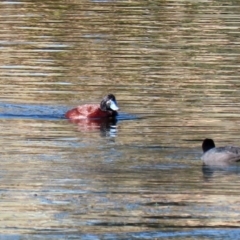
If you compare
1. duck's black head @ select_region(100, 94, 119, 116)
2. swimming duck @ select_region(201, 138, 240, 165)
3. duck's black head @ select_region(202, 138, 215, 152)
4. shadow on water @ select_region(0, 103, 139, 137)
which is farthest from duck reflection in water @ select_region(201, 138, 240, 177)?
duck's black head @ select_region(100, 94, 119, 116)

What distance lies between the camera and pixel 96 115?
56.1 feet

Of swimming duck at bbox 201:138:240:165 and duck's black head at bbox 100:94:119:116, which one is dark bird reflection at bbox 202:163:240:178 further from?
duck's black head at bbox 100:94:119:116

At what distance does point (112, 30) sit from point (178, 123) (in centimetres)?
1211

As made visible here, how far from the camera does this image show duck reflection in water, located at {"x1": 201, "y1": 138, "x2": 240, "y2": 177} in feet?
42.5

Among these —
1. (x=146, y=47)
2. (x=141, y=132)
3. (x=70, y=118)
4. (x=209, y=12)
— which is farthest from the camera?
(x=209, y=12)

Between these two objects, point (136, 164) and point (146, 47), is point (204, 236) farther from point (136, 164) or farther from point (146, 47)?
point (146, 47)

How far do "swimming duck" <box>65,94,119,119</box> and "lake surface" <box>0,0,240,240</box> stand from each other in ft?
0.59

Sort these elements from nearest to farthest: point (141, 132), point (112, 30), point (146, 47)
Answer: point (141, 132) → point (146, 47) → point (112, 30)

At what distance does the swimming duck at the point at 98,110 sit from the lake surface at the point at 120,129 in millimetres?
179

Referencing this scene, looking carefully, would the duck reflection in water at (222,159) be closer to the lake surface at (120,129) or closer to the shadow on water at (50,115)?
the lake surface at (120,129)

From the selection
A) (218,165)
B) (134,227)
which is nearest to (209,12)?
(218,165)

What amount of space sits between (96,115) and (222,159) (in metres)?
4.35

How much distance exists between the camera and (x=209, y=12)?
32.5m

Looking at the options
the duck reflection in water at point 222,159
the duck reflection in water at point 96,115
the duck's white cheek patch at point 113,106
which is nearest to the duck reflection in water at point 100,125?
the duck reflection in water at point 96,115
